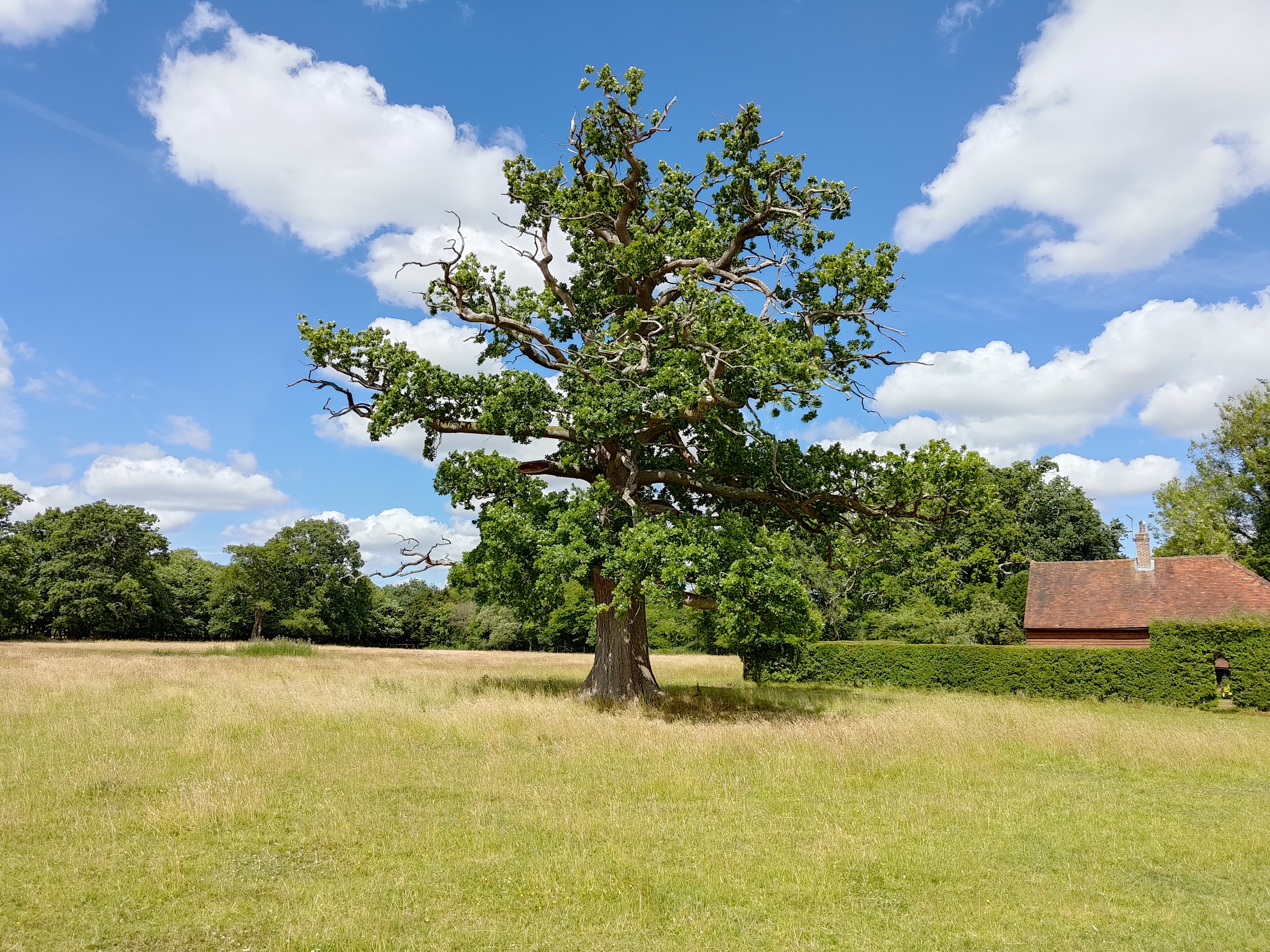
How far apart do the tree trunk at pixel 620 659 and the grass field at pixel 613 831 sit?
2.92 meters

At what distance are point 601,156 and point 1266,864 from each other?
19.8 metres

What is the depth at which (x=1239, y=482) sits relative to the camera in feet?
155

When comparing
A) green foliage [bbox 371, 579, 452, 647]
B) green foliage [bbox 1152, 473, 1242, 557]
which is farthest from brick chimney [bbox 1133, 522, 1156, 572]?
green foliage [bbox 371, 579, 452, 647]

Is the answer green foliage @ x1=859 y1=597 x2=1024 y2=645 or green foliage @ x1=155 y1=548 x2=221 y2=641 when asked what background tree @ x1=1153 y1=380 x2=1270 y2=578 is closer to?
green foliage @ x1=859 y1=597 x2=1024 y2=645

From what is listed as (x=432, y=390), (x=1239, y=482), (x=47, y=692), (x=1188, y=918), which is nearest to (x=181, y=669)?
(x=47, y=692)

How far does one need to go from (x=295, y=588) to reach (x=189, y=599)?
36.5 ft

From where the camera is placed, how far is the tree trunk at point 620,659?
1988 cm

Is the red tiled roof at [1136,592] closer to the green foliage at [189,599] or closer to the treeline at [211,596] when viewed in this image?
the treeline at [211,596]

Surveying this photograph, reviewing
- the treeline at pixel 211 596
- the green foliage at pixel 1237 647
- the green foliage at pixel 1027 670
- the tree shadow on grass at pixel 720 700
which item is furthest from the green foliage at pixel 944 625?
the treeline at pixel 211 596

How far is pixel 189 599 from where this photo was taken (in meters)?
71.0

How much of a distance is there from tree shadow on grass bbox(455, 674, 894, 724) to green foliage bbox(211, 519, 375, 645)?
45.5m

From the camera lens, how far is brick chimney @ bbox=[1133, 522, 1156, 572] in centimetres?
3375

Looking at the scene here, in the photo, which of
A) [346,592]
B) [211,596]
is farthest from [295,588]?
[211,596]

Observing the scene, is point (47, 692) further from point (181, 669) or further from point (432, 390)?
point (432, 390)
